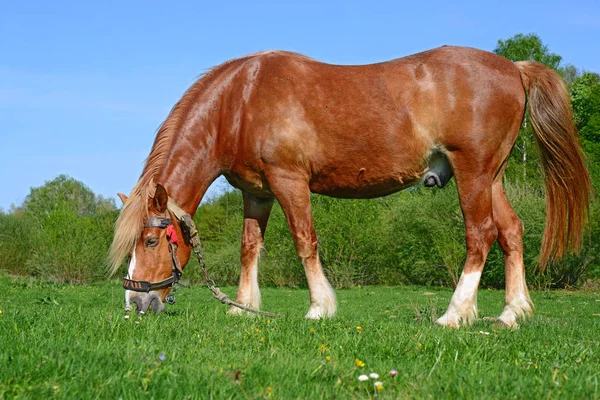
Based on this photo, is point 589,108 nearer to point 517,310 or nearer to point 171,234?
point 517,310

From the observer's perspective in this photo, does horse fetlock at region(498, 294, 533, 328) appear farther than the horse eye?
Yes

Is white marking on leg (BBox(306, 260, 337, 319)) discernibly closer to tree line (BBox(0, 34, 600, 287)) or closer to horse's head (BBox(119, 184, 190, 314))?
horse's head (BBox(119, 184, 190, 314))

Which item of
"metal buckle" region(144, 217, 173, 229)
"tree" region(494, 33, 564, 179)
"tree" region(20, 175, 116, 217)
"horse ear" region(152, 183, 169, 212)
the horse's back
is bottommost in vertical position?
"metal buckle" region(144, 217, 173, 229)

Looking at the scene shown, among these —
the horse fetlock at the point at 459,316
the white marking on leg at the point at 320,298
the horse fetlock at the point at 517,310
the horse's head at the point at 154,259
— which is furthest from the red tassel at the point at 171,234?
the horse fetlock at the point at 517,310

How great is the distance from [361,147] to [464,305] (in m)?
1.84

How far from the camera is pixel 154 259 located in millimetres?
6105

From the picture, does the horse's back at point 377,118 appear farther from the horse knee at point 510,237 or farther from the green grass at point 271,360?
the green grass at point 271,360

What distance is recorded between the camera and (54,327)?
4344 millimetres

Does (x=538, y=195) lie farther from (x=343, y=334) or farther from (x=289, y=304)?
(x=343, y=334)

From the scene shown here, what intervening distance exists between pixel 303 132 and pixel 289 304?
568 inches

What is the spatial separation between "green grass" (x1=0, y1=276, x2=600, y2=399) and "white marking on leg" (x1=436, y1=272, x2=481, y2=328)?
0.84 metres

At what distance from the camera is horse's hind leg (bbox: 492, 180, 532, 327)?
21.2 ft

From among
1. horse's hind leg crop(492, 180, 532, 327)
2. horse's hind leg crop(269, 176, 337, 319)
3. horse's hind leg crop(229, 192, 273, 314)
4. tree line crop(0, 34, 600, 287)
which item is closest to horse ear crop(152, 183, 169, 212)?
horse's hind leg crop(269, 176, 337, 319)

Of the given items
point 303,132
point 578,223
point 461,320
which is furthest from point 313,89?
point 578,223
